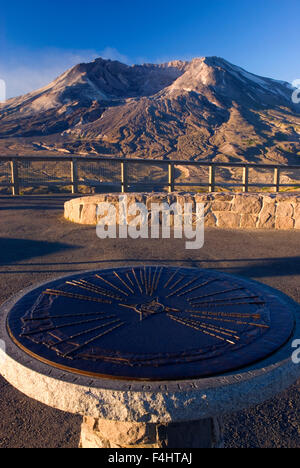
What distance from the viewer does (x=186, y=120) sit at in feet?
216

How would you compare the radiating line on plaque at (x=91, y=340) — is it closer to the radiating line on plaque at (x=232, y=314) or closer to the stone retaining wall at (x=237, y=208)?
the radiating line on plaque at (x=232, y=314)

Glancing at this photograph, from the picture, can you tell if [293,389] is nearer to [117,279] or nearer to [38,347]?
[117,279]

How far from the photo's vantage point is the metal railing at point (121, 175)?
9671 mm

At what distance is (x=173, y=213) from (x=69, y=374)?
5382 millimetres

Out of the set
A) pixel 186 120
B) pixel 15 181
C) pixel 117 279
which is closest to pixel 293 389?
pixel 117 279

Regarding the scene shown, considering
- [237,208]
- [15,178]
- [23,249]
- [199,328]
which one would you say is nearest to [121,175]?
[15,178]

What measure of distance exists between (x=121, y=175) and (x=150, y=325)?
324 inches

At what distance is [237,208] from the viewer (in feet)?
22.2

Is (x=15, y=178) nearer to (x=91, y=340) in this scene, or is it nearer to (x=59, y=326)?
(x=59, y=326)

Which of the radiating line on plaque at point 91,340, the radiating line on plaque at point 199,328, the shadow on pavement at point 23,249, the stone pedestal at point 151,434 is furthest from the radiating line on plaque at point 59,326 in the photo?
the shadow on pavement at point 23,249

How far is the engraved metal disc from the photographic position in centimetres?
164

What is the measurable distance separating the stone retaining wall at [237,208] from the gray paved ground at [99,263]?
0.36m
